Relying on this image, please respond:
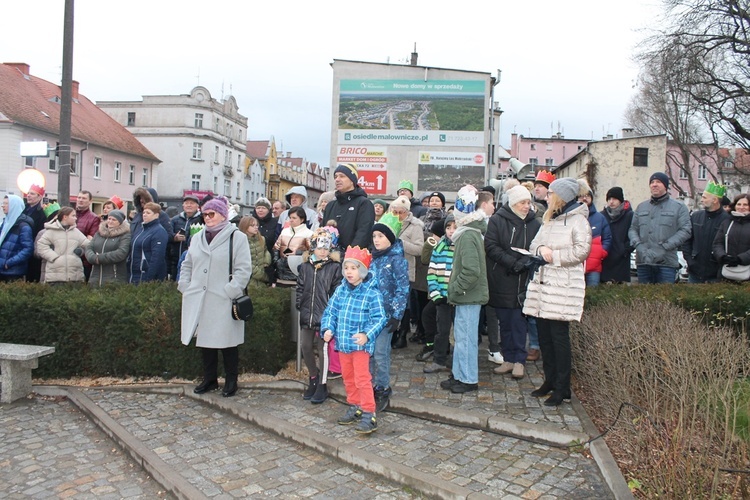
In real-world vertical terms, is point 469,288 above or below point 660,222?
below

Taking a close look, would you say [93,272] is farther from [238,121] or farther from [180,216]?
[238,121]

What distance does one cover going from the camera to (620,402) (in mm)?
4551

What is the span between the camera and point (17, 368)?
634 cm

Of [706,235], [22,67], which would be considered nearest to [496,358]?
[706,235]

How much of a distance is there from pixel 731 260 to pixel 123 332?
7.61 meters

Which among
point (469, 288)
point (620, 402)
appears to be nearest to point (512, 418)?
point (620, 402)

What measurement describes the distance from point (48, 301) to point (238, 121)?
222 feet

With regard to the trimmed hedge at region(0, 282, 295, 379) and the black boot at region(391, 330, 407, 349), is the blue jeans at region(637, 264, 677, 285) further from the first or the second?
the trimmed hedge at region(0, 282, 295, 379)

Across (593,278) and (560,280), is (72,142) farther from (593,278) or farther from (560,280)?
(560,280)

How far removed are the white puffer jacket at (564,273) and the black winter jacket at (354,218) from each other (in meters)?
1.86

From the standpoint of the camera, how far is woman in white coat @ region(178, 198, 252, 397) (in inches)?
230

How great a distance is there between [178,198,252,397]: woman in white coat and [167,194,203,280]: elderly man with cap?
2975 mm

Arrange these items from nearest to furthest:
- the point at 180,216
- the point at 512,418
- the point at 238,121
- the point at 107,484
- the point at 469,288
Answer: the point at 107,484 < the point at 512,418 < the point at 469,288 < the point at 180,216 < the point at 238,121

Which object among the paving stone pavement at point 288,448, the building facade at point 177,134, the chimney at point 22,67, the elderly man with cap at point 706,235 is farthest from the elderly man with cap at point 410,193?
the building facade at point 177,134
